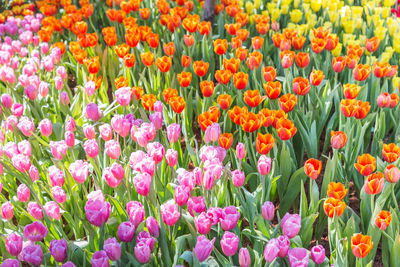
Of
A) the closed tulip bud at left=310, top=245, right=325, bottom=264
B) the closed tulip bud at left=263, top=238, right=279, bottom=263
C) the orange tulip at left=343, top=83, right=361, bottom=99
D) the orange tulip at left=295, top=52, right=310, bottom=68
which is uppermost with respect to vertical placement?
the orange tulip at left=295, top=52, right=310, bottom=68

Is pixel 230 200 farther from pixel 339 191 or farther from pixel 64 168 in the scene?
pixel 64 168

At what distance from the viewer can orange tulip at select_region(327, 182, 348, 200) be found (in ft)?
5.94

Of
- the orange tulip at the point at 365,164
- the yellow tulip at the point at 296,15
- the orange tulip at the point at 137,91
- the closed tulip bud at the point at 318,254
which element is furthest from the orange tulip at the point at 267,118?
the yellow tulip at the point at 296,15

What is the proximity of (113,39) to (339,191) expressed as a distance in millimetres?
2107

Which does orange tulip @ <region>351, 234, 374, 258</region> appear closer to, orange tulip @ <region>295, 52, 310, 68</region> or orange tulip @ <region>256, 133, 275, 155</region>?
orange tulip @ <region>256, 133, 275, 155</region>

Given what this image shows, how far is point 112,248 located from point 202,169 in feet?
2.16

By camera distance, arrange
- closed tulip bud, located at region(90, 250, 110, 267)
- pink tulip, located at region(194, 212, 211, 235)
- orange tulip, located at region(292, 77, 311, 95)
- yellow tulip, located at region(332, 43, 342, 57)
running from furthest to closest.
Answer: yellow tulip, located at region(332, 43, 342, 57), orange tulip, located at region(292, 77, 311, 95), pink tulip, located at region(194, 212, 211, 235), closed tulip bud, located at region(90, 250, 110, 267)

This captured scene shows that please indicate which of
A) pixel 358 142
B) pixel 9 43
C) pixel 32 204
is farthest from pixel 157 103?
pixel 9 43

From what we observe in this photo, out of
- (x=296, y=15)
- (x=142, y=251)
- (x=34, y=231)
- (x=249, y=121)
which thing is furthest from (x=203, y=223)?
(x=296, y=15)

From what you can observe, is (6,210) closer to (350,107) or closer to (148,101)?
(148,101)

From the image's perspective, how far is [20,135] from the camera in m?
2.64

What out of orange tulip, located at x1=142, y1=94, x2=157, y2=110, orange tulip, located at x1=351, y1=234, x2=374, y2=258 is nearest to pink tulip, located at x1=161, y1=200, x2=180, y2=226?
orange tulip, located at x1=351, y1=234, x2=374, y2=258

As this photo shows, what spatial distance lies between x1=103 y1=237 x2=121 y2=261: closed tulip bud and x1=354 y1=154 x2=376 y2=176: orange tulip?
101 centimetres

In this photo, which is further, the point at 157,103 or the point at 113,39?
the point at 113,39
